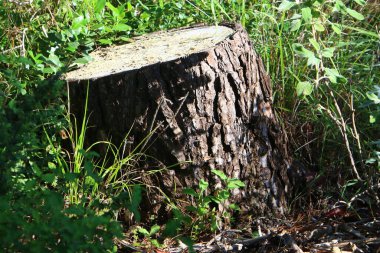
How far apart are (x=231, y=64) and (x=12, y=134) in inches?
56.5

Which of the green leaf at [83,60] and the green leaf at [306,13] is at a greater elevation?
the green leaf at [306,13]

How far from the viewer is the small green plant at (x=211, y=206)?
3.84m

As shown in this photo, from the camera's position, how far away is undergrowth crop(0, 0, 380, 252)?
3275 mm

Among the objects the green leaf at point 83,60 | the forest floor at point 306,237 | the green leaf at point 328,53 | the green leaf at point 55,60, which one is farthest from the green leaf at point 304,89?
the green leaf at point 55,60

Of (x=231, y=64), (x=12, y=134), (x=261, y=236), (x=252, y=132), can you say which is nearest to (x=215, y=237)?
(x=261, y=236)

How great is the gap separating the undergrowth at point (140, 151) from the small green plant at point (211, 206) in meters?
0.01

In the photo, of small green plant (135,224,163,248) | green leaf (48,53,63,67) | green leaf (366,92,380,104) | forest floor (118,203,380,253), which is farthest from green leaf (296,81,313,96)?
green leaf (48,53,63,67)

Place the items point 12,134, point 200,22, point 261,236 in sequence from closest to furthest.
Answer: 1. point 12,134
2. point 261,236
3. point 200,22

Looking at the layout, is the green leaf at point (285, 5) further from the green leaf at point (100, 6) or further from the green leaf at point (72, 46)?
the green leaf at point (100, 6)

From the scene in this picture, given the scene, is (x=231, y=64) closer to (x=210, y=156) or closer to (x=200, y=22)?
(x=210, y=156)

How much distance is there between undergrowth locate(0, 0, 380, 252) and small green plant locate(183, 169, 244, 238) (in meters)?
0.01

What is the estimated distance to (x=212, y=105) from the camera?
3891 mm

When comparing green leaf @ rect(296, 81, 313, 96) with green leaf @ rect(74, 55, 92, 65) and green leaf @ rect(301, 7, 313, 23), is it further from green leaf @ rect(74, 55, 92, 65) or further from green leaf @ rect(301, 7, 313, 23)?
green leaf @ rect(74, 55, 92, 65)

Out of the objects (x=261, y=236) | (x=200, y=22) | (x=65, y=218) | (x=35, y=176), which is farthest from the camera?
(x=200, y=22)
